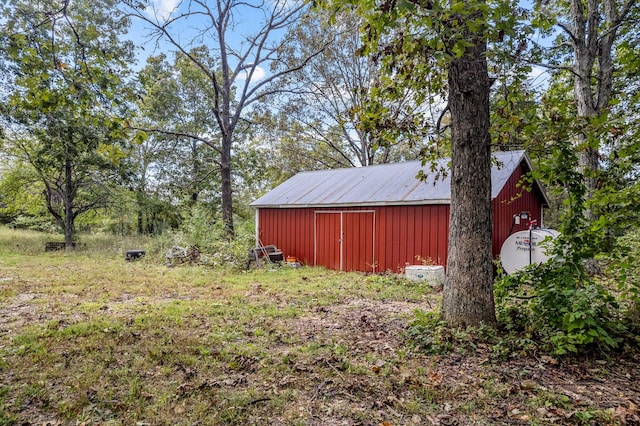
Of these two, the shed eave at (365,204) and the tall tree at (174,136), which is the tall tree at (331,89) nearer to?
the tall tree at (174,136)

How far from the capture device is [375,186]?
1039 cm

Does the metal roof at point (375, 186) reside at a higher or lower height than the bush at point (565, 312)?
higher

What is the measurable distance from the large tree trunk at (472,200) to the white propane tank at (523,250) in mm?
4262

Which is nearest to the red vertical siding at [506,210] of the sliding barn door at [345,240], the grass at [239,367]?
the sliding barn door at [345,240]

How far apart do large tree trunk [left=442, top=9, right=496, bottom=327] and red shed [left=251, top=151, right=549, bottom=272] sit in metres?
4.30

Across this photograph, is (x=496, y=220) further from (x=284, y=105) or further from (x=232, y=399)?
(x=284, y=105)

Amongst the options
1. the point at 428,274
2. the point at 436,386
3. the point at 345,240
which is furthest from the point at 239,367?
the point at 345,240

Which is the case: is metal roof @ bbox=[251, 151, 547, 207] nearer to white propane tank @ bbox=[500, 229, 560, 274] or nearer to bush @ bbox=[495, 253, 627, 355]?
white propane tank @ bbox=[500, 229, 560, 274]

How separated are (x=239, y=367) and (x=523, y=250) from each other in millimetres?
6788

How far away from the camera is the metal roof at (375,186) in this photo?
8842 millimetres

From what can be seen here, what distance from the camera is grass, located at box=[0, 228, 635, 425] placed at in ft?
8.46

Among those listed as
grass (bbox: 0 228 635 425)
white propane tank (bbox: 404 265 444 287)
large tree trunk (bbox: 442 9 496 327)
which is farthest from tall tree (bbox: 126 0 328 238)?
large tree trunk (bbox: 442 9 496 327)

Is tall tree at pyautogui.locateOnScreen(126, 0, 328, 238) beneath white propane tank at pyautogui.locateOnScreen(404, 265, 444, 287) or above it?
above

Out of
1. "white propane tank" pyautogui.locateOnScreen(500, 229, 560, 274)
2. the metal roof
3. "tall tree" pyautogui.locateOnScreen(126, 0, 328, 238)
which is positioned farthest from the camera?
"tall tree" pyautogui.locateOnScreen(126, 0, 328, 238)
